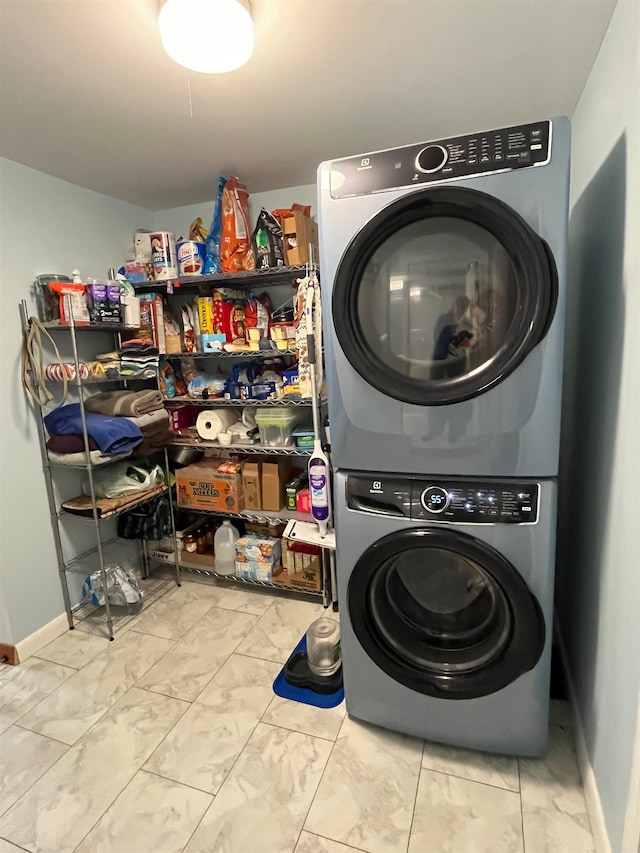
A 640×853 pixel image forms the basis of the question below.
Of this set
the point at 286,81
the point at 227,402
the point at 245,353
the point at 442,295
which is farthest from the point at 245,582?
the point at 286,81

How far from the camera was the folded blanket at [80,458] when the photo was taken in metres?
2.02

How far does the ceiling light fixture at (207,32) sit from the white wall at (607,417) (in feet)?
3.01

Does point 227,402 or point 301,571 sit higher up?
point 227,402

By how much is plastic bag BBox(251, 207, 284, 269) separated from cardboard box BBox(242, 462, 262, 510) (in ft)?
3.30

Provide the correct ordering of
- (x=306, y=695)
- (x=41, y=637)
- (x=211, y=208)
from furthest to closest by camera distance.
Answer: (x=211, y=208), (x=41, y=637), (x=306, y=695)

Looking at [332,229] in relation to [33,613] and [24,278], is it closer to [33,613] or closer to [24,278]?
[24,278]

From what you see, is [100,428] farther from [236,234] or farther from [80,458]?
[236,234]

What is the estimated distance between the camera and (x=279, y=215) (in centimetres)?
211

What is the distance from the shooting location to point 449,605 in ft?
4.79

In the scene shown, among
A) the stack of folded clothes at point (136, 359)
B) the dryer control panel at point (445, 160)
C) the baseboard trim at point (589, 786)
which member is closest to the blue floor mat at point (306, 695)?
the baseboard trim at point (589, 786)

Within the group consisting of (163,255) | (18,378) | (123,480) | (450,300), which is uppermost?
(163,255)

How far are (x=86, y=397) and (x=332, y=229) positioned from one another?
1670mm

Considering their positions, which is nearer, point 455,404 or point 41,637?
point 455,404

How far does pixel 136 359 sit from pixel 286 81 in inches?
54.4
